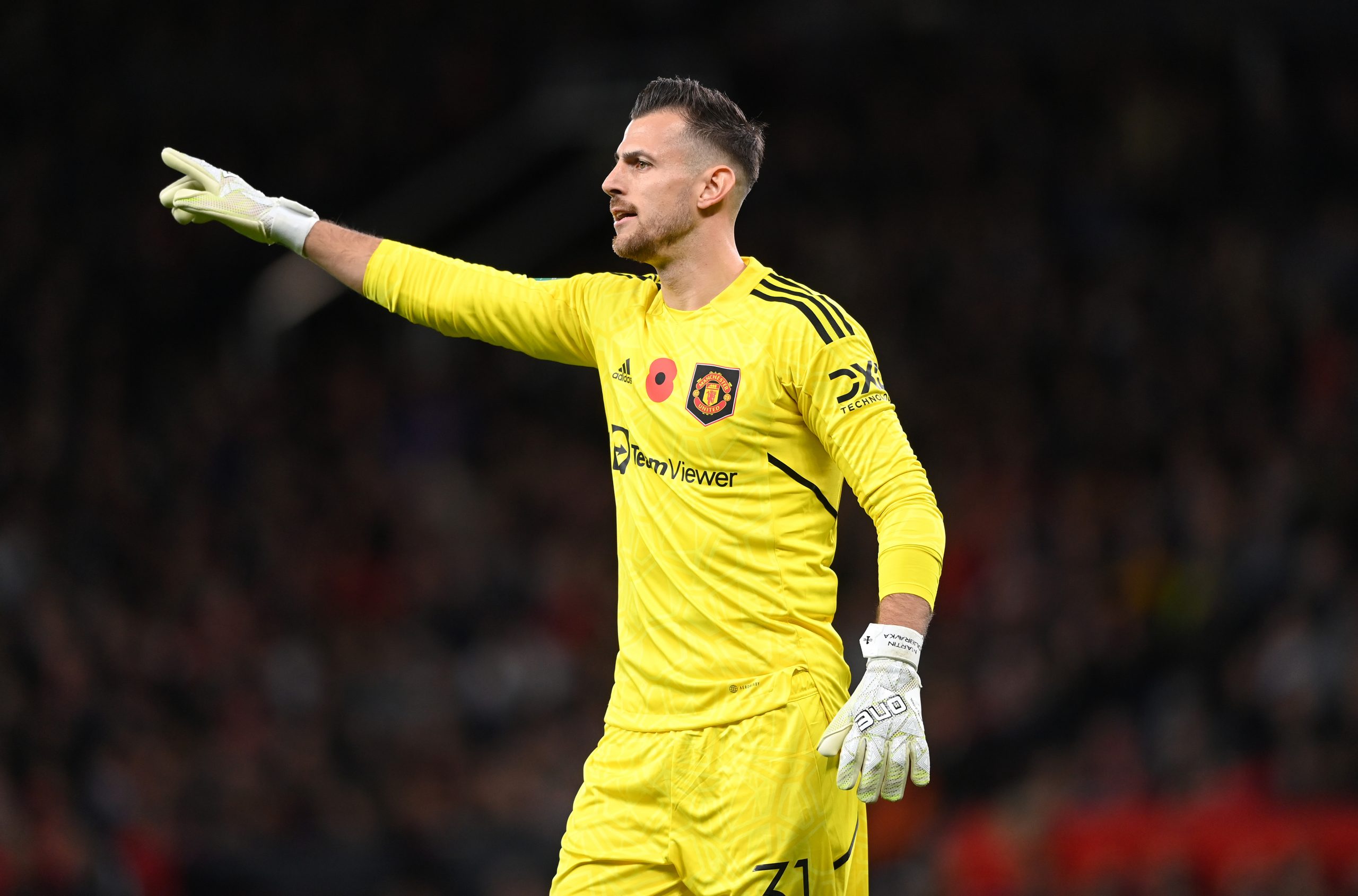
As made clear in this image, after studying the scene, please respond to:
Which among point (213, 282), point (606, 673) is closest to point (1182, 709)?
point (606, 673)

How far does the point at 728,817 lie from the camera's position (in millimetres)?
4742

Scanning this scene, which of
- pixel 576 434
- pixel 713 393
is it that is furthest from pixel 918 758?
pixel 576 434

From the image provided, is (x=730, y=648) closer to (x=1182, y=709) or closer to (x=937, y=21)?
(x=1182, y=709)

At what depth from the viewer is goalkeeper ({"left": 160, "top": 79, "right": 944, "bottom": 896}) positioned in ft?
15.4

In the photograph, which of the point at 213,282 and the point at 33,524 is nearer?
the point at 33,524

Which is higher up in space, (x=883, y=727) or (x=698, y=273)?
(x=698, y=273)

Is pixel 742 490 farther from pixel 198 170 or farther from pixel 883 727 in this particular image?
pixel 198 170

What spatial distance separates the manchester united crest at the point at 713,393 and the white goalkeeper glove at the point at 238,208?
1409mm

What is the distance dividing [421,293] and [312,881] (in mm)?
7317

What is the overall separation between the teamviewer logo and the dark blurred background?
21.6ft

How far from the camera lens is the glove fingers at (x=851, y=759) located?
4.39m

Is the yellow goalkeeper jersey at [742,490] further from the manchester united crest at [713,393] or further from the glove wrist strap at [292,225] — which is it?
the glove wrist strap at [292,225]

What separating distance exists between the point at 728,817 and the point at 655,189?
70.9 inches

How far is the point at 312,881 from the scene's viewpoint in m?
11.7
